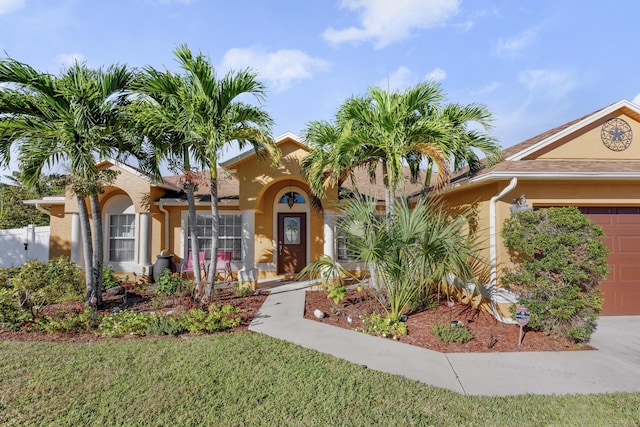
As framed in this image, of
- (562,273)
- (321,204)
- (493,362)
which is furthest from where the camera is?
(321,204)

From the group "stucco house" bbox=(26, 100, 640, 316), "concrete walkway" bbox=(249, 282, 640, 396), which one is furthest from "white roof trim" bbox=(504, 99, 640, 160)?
"concrete walkway" bbox=(249, 282, 640, 396)

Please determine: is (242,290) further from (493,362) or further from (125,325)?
(493,362)

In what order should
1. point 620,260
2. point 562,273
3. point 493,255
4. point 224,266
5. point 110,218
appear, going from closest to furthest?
point 562,273
point 493,255
point 620,260
point 224,266
point 110,218

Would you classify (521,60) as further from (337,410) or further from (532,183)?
(337,410)

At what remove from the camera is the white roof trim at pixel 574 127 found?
7875 mm

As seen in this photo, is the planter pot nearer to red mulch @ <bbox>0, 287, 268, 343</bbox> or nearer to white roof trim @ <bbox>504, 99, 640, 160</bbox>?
red mulch @ <bbox>0, 287, 268, 343</bbox>

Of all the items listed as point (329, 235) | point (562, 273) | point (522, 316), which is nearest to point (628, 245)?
point (562, 273)

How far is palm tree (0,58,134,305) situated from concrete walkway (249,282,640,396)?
527 cm

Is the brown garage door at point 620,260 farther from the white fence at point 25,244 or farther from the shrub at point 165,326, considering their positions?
the white fence at point 25,244

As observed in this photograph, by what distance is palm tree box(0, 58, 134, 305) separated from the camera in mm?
7039

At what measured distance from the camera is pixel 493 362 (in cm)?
512

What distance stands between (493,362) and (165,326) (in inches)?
235

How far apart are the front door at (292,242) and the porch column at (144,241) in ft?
15.7

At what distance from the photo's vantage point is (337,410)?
3695 mm
